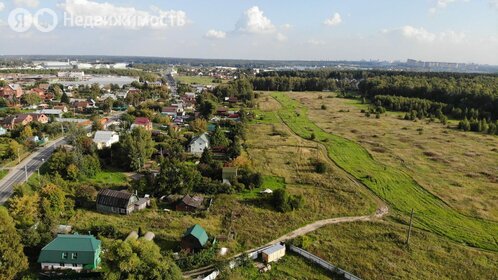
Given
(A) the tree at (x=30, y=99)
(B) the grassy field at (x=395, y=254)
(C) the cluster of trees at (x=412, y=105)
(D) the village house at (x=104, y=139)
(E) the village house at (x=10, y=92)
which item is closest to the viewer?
(B) the grassy field at (x=395, y=254)

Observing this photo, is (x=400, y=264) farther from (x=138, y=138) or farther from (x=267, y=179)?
(x=138, y=138)

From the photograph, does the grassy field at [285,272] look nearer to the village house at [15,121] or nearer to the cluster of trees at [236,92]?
the village house at [15,121]

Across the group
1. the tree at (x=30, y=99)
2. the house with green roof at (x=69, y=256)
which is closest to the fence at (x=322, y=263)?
the house with green roof at (x=69, y=256)

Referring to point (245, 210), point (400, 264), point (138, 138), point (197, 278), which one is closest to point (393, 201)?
point (400, 264)

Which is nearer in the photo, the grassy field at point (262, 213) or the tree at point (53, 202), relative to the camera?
the tree at point (53, 202)

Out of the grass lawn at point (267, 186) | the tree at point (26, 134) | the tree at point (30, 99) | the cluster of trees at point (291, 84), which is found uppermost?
the cluster of trees at point (291, 84)

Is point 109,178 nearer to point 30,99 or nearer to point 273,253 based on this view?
point 273,253
